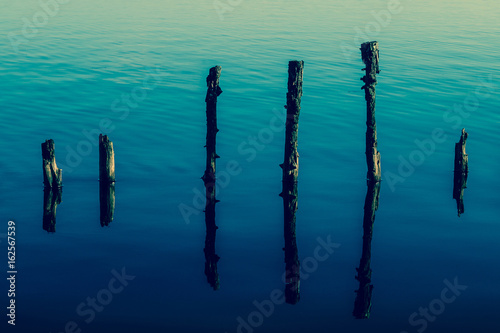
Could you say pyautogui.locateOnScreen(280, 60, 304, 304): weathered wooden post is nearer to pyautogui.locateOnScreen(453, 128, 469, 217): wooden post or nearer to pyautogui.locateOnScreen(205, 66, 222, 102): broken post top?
pyautogui.locateOnScreen(205, 66, 222, 102): broken post top

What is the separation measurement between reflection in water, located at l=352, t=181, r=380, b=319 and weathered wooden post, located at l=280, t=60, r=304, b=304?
4.84ft

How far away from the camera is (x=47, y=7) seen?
68.1 m

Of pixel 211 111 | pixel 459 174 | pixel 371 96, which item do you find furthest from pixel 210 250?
pixel 459 174

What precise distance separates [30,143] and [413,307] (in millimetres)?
16571

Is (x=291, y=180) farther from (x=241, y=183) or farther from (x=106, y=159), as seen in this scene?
(x=106, y=159)

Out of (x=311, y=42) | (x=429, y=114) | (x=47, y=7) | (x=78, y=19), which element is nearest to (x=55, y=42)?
(x=78, y=19)

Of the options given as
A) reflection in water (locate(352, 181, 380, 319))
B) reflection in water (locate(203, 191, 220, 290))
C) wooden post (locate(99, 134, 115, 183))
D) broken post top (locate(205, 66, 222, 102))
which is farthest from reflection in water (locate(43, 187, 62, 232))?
reflection in water (locate(352, 181, 380, 319))

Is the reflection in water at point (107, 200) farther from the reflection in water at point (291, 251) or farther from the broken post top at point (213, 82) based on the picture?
the reflection in water at point (291, 251)

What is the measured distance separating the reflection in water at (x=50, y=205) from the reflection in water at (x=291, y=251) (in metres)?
6.58

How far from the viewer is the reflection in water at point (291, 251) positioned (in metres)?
16.0

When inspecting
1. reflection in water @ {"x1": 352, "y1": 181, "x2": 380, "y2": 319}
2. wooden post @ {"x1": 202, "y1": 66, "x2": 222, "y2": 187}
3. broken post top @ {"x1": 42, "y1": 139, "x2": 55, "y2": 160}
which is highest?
wooden post @ {"x1": 202, "y1": 66, "x2": 222, "y2": 187}

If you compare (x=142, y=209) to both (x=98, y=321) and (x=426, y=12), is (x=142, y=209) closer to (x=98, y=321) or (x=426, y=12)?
(x=98, y=321)

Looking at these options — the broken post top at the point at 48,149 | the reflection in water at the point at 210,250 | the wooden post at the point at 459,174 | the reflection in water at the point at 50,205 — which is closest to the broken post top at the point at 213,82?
the reflection in water at the point at 210,250

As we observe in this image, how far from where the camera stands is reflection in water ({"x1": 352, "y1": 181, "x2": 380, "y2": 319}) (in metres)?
15.6
